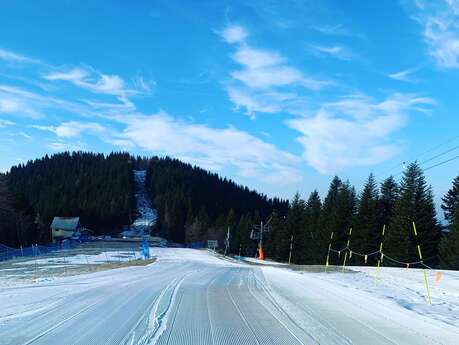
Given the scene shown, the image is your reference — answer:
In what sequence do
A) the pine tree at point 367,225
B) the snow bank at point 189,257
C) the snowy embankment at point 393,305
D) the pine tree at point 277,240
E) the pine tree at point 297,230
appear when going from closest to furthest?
1. the snowy embankment at point 393,305
2. the snow bank at point 189,257
3. the pine tree at point 367,225
4. the pine tree at point 297,230
5. the pine tree at point 277,240

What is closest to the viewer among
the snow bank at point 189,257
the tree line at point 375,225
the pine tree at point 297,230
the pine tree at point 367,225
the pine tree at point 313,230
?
the snow bank at point 189,257

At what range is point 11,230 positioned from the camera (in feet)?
260

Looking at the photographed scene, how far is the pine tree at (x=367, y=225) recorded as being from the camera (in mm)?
60406

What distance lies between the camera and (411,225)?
51750 millimetres

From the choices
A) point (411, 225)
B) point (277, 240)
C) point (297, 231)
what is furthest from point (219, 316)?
point (277, 240)

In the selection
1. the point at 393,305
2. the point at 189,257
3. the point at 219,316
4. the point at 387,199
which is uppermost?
→ the point at 387,199

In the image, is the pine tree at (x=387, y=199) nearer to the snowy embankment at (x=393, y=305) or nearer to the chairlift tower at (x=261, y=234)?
the chairlift tower at (x=261, y=234)

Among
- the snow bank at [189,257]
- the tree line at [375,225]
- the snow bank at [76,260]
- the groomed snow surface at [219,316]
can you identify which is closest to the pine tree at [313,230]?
the tree line at [375,225]

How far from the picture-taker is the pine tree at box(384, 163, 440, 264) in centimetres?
5250

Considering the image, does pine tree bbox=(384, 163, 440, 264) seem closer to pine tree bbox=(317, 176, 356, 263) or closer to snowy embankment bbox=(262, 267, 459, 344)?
pine tree bbox=(317, 176, 356, 263)

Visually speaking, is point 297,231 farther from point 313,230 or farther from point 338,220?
point 338,220

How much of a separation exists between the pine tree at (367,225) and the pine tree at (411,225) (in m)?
4.22

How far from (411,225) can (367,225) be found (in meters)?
9.66

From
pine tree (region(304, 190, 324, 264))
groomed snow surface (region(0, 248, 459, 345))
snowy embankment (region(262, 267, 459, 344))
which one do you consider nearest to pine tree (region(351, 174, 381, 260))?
pine tree (region(304, 190, 324, 264))
